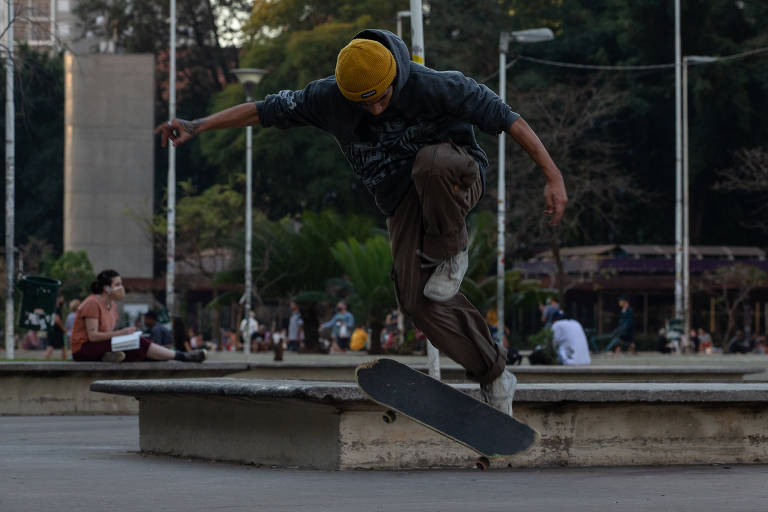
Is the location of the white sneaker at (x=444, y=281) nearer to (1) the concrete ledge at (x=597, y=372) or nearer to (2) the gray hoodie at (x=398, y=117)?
(2) the gray hoodie at (x=398, y=117)

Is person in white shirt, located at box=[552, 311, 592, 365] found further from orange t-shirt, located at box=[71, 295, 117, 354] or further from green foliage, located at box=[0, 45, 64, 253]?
green foliage, located at box=[0, 45, 64, 253]

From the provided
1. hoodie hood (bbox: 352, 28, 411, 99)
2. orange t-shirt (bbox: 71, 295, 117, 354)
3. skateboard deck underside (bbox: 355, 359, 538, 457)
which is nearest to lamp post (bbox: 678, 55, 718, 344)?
orange t-shirt (bbox: 71, 295, 117, 354)

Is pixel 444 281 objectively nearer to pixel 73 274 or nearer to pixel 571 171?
pixel 73 274

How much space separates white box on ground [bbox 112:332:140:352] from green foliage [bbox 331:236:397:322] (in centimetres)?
1597

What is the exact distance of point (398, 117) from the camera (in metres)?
5.64

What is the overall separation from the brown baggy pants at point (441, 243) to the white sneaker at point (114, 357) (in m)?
7.73

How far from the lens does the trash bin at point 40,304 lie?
57.2ft

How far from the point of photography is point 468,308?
5.88 m

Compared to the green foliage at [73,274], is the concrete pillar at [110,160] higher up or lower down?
higher up

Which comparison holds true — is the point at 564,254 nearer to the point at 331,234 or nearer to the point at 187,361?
the point at 331,234

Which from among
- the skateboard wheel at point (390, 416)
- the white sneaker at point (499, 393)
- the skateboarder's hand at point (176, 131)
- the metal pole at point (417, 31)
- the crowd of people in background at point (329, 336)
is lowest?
the crowd of people in background at point (329, 336)

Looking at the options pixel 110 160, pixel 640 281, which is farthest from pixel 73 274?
pixel 640 281

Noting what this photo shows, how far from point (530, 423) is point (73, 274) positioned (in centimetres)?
3468

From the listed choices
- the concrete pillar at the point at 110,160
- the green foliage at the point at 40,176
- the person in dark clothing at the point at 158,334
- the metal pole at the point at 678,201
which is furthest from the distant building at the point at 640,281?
the person in dark clothing at the point at 158,334
